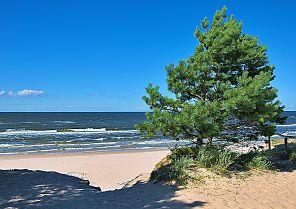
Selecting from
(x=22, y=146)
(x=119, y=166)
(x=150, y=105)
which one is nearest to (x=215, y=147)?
(x=150, y=105)

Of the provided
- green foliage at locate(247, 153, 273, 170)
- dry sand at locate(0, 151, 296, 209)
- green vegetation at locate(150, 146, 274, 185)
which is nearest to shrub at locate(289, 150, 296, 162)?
dry sand at locate(0, 151, 296, 209)

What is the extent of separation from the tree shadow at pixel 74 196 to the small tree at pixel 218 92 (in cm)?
187

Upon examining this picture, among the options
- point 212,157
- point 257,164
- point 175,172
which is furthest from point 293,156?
point 175,172

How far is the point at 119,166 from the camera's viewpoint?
17266mm

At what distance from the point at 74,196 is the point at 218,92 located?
500 cm

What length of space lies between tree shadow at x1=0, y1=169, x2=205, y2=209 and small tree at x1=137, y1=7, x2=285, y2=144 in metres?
1.87

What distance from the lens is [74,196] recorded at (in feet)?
25.6

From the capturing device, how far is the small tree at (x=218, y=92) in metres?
8.60

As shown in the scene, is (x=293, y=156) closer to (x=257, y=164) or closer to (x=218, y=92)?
(x=257, y=164)

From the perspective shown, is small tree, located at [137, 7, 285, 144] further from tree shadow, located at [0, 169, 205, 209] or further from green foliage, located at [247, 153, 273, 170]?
tree shadow, located at [0, 169, 205, 209]

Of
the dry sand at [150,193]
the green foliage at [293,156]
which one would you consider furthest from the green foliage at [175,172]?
the green foliage at [293,156]

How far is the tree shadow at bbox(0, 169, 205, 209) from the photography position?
6910 mm

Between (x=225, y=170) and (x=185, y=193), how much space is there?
78.4 inches

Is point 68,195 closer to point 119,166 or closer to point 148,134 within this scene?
point 148,134
